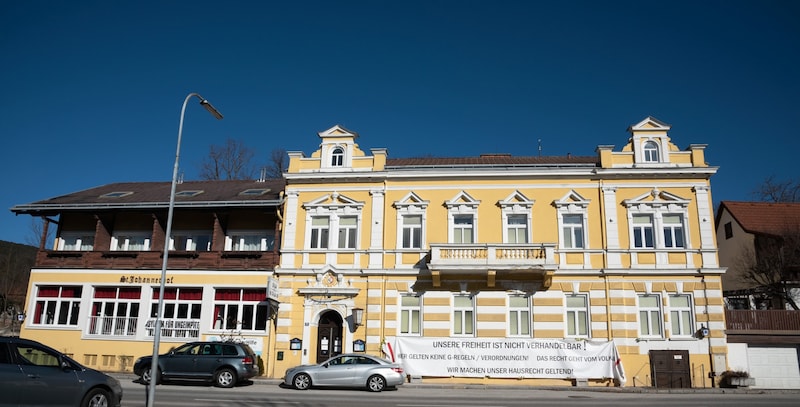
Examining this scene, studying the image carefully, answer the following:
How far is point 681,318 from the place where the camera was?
79.5 ft

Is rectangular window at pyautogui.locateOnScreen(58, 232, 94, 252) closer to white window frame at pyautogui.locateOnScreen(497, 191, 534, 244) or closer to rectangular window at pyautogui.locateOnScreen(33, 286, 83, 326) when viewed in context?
rectangular window at pyautogui.locateOnScreen(33, 286, 83, 326)

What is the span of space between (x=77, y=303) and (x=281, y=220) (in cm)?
1096

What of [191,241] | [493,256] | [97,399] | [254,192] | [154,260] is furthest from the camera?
[254,192]

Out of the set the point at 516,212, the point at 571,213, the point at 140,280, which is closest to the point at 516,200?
the point at 516,212

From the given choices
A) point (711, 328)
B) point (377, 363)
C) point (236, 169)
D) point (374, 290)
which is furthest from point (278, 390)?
point (236, 169)

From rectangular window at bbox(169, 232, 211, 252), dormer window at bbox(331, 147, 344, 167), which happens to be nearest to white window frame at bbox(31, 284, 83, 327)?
rectangular window at bbox(169, 232, 211, 252)

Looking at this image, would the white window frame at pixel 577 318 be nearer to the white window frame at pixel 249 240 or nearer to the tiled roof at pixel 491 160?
the tiled roof at pixel 491 160

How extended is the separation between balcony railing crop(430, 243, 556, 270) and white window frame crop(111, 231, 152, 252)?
49.8 ft

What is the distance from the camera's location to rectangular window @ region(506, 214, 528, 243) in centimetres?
2588

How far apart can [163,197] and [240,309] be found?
781 centimetres

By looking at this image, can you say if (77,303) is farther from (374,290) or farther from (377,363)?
(377,363)

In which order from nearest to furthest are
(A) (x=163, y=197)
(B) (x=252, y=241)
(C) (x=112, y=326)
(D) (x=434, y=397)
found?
1. (D) (x=434, y=397)
2. (C) (x=112, y=326)
3. (B) (x=252, y=241)
4. (A) (x=163, y=197)

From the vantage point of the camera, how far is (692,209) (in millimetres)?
25203

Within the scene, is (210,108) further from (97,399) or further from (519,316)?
(519,316)
